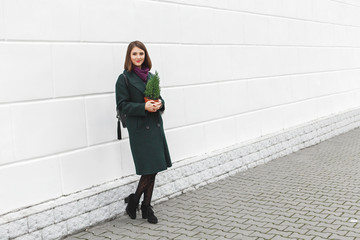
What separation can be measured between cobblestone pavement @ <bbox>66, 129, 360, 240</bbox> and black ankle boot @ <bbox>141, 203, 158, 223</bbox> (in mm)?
64

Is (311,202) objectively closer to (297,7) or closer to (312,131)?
(312,131)

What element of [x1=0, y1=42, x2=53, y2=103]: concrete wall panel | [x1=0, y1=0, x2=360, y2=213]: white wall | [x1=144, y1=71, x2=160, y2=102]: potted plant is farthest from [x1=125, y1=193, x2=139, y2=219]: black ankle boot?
[x1=0, y1=42, x2=53, y2=103]: concrete wall panel

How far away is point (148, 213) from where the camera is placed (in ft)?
→ 16.8

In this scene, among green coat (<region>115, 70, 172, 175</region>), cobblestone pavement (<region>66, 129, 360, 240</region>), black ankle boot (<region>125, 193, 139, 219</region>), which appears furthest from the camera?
black ankle boot (<region>125, 193, 139, 219</region>)

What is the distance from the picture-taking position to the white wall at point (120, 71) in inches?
174

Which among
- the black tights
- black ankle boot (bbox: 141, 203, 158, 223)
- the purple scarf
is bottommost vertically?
black ankle boot (bbox: 141, 203, 158, 223)

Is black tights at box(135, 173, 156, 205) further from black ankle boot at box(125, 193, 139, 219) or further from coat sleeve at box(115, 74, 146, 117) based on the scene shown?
coat sleeve at box(115, 74, 146, 117)

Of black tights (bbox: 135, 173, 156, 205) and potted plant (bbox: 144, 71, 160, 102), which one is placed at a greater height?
potted plant (bbox: 144, 71, 160, 102)

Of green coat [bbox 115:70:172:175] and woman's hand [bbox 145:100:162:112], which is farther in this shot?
green coat [bbox 115:70:172:175]

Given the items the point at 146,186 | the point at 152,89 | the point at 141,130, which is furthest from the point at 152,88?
the point at 146,186

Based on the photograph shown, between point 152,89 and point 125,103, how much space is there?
0.32 metres

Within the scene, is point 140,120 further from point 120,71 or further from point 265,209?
point 265,209

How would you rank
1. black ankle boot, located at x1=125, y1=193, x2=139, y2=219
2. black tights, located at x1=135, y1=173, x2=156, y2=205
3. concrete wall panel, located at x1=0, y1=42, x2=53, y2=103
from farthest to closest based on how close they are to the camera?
black ankle boot, located at x1=125, y1=193, x2=139, y2=219, black tights, located at x1=135, y1=173, x2=156, y2=205, concrete wall panel, located at x1=0, y1=42, x2=53, y2=103

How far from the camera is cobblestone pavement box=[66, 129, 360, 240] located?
4684 mm
